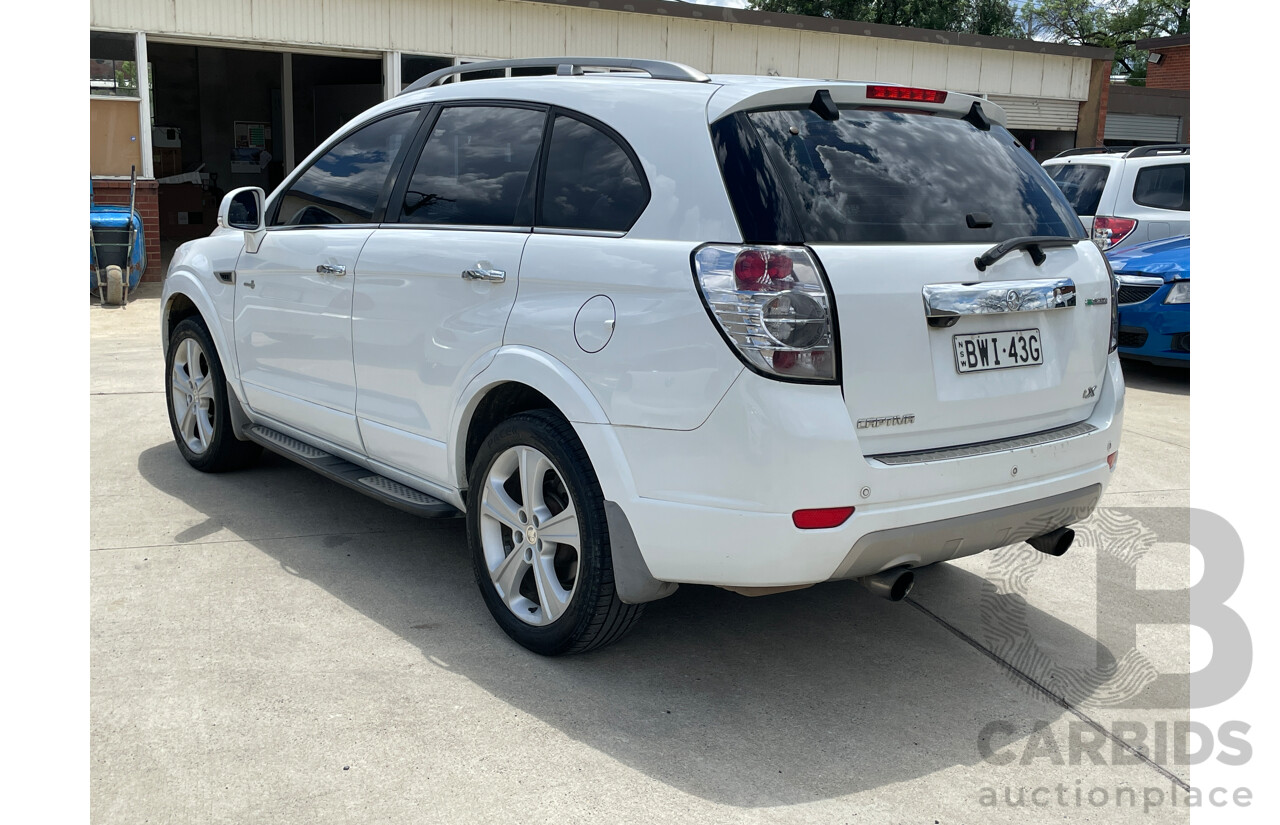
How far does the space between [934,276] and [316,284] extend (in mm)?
2547

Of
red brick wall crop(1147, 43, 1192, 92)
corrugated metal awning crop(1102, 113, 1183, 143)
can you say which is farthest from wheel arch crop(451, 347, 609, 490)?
red brick wall crop(1147, 43, 1192, 92)

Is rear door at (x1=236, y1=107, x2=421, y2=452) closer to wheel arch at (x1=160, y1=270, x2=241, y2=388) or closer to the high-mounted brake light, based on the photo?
wheel arch at (x1=160, y1=270, x2=241, y2=388)

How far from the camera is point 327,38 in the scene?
13766 millimetres

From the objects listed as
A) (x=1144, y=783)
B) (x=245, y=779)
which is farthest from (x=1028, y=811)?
(x=245, y=779)

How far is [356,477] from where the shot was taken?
4.46m

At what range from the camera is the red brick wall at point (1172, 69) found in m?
30.2

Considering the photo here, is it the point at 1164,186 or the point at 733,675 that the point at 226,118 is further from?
the point at 733,675

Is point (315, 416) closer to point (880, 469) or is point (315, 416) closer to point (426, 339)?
point (426, 339)

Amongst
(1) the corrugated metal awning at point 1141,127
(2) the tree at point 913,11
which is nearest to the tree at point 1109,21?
(2) the tree at point 913,11

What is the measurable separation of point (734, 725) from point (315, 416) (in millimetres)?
2338

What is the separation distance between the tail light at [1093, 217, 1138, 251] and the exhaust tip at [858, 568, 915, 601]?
856cm

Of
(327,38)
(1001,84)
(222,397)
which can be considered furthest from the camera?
(1001,84)

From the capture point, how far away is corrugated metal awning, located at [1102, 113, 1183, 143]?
23.9 m

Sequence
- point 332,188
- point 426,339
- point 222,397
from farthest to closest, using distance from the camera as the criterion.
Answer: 1. point 222,397
2. point 332,188
3. point 426,339
